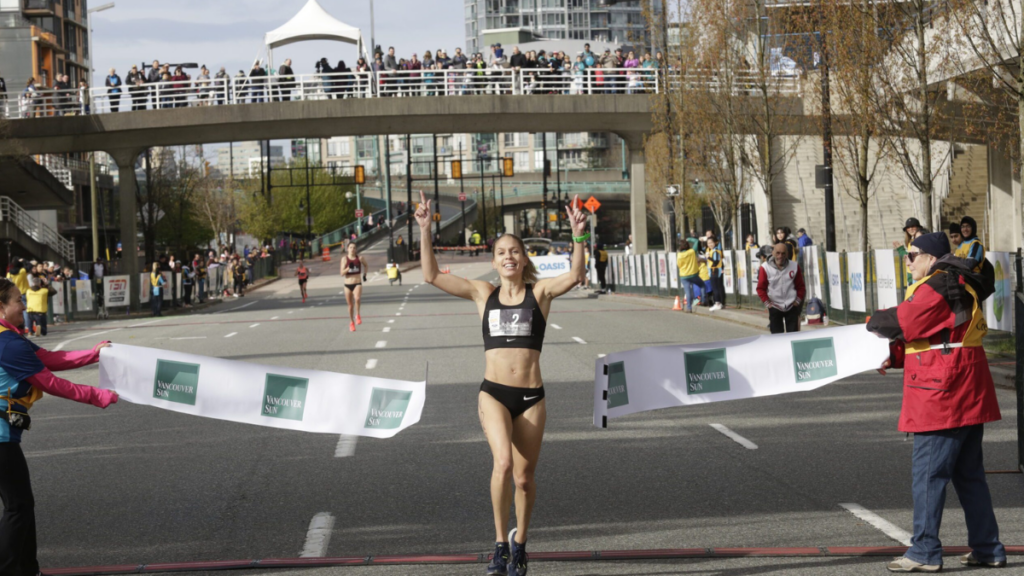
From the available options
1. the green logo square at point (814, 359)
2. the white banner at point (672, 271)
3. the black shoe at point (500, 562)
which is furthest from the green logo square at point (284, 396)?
the white banner at point (672, 271)

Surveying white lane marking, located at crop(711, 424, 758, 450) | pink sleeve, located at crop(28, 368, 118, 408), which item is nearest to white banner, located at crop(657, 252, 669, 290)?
white lane marking, located at crop(711, 424, 758, 450)

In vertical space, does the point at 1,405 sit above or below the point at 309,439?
above

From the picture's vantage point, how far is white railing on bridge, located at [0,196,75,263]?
165 feet

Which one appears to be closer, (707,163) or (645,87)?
(707,163)

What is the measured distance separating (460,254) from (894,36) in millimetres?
72967

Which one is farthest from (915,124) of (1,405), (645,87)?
(645,87)

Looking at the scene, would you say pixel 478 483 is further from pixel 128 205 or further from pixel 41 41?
pixel 41 41

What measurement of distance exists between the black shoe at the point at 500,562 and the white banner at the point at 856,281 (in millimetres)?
16535

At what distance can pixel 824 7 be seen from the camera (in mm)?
23953

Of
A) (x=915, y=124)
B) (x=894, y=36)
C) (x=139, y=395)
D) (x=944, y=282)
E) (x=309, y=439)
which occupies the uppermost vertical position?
(x=894, y=36)

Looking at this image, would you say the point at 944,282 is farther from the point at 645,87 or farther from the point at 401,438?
the point at 645,87

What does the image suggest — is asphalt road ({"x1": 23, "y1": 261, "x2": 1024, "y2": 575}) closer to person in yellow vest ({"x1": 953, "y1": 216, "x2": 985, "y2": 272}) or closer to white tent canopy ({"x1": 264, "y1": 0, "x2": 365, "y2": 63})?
person in yellow vest ({"x1": 953, "y1": 216, "x2": 985, "y2": 272})

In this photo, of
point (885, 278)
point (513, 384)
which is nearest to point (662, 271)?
point (885, 278)

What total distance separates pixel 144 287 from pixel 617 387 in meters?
37.4
